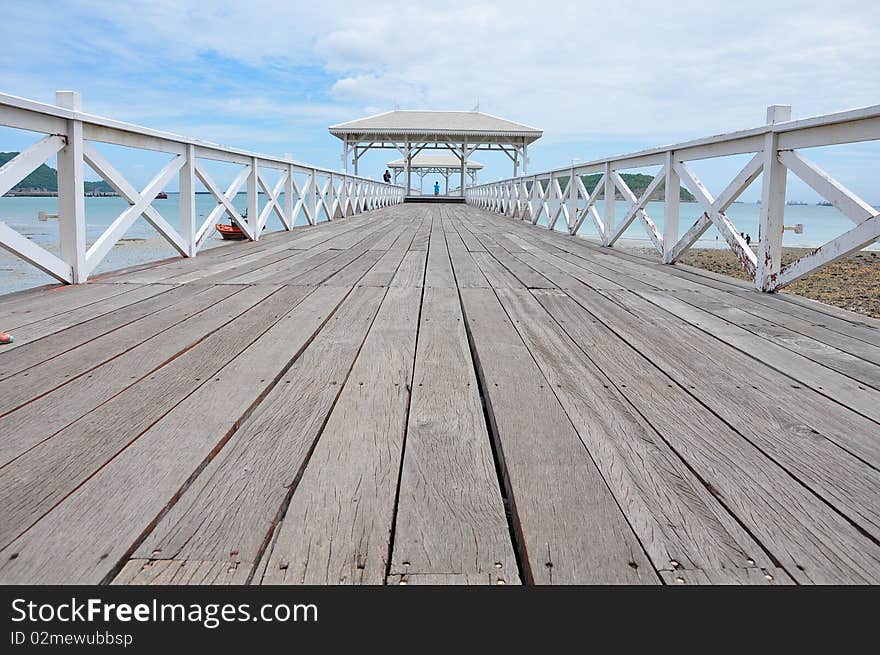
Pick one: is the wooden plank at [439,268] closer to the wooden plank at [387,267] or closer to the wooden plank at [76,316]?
the wooden plank at [387,267]

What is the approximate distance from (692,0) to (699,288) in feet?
8.52

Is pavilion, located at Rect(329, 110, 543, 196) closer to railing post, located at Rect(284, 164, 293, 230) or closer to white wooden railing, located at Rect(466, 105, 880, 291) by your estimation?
railing post, located at Rect(284, 164, 293, 230)

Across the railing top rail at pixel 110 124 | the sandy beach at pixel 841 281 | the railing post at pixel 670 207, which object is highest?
the railing top rail at pixel 110 124

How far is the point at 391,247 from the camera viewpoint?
527 centimetres

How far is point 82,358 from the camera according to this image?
1.88 metres

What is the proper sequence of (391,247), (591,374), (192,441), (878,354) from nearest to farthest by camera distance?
1. (192,441)
2. (591,374)
3. (878,354)
4. (391,247)

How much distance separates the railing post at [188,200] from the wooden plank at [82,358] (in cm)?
212

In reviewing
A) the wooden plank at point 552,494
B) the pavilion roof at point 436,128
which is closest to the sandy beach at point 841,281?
the wooden plank at point 552,494

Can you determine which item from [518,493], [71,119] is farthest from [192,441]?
[71,119]

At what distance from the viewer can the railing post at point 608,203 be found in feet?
20.0

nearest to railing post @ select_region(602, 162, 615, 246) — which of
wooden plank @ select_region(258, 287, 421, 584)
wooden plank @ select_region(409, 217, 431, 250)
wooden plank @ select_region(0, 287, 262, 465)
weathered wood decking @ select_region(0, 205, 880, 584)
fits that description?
wooden plank @ select_region(409, 217, 431, 250)

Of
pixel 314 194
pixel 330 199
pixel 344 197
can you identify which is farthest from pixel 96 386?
pixel 344 197

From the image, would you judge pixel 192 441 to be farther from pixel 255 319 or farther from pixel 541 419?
pixel 255 319

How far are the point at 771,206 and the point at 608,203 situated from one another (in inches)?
113
